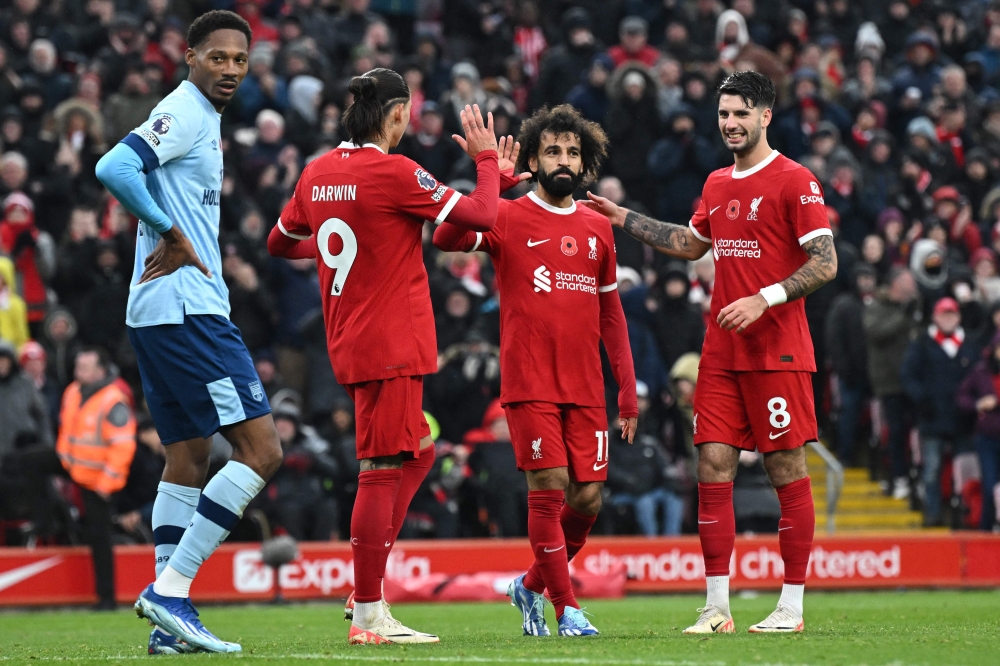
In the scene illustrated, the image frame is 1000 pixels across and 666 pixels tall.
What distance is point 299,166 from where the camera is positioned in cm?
1766

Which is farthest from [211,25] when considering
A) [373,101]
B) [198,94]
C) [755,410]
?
[755,410]

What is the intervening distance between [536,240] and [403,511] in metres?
1.63

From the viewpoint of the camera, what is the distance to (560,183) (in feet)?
26.5

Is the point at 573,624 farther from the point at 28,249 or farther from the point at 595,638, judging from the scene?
the point at 28,249

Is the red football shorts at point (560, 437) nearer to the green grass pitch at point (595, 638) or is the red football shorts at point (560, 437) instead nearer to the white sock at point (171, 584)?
the green grass pitch at point (595, 638)

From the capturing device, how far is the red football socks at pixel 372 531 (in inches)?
282

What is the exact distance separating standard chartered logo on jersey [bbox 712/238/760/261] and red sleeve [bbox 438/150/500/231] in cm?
137

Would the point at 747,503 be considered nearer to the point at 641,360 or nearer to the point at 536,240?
the point at 641,360

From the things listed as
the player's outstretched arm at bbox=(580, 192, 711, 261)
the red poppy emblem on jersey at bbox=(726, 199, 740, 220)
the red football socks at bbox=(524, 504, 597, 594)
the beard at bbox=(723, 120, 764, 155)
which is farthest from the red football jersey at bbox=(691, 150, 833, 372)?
the red football socks at bbox=(524, 504, 597, 594)

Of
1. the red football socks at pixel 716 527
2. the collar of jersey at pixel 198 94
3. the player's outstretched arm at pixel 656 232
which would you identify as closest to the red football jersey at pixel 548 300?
the player's outstretched arm at pixel 656 232

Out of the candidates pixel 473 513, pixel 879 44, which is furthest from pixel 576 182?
pixel 879 44

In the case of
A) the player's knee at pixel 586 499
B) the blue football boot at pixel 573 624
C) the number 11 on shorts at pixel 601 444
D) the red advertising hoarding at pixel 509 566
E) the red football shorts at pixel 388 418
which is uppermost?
the red football shorts at pixel 388 418

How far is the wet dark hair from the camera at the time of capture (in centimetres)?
735

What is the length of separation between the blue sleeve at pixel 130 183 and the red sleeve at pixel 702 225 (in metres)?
3.08
